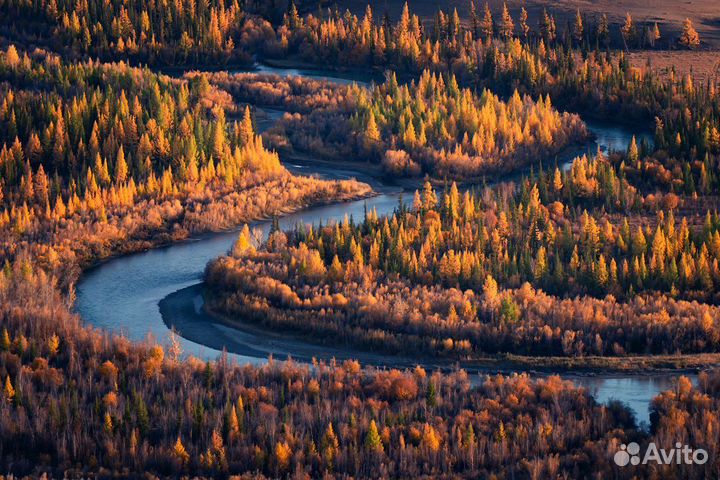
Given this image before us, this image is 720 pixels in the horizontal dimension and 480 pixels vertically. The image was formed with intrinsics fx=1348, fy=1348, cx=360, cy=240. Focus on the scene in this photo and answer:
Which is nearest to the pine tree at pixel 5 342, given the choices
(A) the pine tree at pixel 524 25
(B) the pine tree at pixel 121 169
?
(B) the pine tree at pixel 121 169

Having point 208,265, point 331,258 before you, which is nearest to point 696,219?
point 331,258

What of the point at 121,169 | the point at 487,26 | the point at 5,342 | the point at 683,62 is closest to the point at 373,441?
the point at 5,342

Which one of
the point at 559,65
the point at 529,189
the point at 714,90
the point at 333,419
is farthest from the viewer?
the point at 559,65

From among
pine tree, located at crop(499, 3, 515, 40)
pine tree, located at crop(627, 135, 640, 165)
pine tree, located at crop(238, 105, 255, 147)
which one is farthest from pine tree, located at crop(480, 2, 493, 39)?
pine tree, located at crop(627, 135, 640, 165)

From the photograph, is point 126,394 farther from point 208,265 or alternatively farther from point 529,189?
point 529,189

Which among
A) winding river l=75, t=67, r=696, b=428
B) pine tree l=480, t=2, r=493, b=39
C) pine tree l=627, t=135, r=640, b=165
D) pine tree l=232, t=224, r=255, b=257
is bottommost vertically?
winding river l=75, t=67, r=696, b=428

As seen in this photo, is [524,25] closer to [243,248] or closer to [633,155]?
[633,155]

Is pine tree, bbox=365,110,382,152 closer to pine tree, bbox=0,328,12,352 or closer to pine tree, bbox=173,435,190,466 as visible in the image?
pine tree, bbox=0,328,12,352
